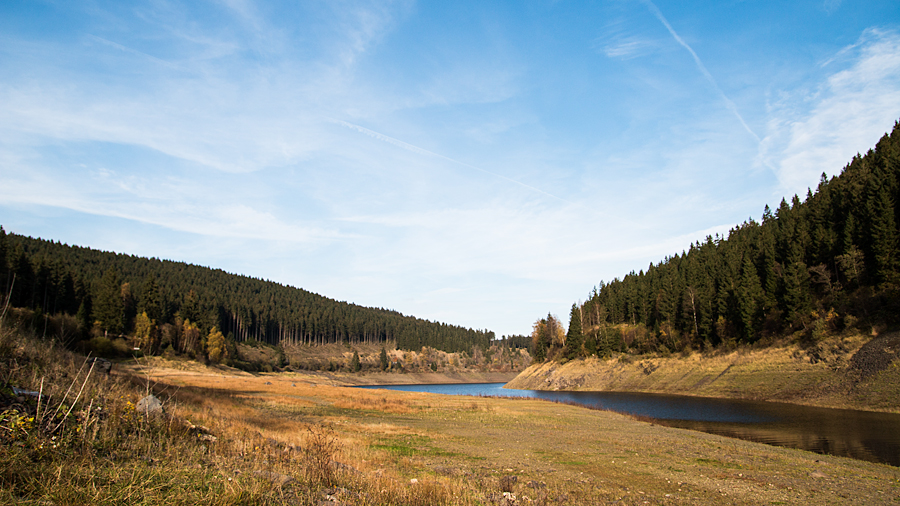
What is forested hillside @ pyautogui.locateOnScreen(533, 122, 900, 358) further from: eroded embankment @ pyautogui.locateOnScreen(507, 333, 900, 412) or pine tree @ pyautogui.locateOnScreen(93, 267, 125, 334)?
pine tree @ pyautogui.locateOnScreen(93, 267, 125, 334)

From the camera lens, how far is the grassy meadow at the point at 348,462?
712 cm

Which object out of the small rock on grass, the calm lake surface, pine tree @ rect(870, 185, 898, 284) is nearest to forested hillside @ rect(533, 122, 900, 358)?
pine tree @ rect(870, 185, 898, 284)

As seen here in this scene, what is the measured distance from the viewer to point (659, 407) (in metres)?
54.6

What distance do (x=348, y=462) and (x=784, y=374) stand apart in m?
62.5

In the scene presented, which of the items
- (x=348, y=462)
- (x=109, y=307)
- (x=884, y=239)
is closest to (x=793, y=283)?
(x=884, y=239)

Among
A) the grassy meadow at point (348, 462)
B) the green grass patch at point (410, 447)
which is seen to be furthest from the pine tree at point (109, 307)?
the green grass patch at point (410, 447)

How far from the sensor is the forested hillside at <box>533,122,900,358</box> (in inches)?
2234

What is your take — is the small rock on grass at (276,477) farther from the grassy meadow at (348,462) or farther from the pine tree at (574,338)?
the pine tree at (574,338)

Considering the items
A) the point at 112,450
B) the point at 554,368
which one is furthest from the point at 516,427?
the point at 554,368

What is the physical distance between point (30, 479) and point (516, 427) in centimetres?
2911

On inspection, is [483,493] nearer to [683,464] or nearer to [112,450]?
[112,450]

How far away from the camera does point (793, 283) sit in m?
67.8

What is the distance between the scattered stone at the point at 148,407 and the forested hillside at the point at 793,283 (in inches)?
2611

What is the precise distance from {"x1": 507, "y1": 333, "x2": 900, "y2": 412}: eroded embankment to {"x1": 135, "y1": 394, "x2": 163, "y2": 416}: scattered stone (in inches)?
2084
